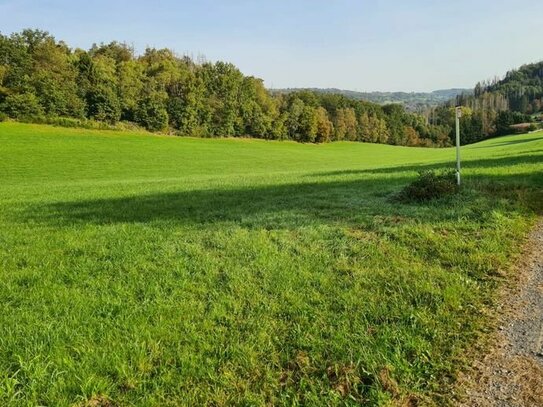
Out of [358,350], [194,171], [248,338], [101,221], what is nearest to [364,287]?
[358,350]

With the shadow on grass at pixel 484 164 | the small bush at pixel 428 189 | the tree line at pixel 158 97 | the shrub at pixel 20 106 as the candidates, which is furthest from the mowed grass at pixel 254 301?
the tree line at pixel 158 97

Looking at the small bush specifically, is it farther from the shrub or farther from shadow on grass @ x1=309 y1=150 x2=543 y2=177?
the shrub

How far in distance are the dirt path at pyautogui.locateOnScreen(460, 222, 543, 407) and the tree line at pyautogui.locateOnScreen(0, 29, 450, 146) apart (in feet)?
209

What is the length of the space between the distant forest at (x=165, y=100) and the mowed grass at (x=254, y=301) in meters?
58.3

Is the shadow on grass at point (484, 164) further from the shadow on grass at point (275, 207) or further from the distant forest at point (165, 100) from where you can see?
the distant forest at point (165, 100)

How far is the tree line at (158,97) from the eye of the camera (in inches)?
2340

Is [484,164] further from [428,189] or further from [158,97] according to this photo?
[158,97]

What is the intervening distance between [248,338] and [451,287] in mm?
2389

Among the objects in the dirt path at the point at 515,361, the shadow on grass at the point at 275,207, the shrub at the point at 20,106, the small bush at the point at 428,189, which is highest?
the shrub at the point at 20,106

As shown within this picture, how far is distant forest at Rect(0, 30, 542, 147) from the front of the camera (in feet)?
195

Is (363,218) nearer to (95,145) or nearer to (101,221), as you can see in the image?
(101,221)

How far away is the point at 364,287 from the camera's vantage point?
4.94 meters

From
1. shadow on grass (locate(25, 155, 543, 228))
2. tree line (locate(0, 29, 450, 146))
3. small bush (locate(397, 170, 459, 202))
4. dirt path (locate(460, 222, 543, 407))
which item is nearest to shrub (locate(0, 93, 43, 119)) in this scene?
tree line (locate(0, 29, 450, 146))

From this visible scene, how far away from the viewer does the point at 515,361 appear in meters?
3.52
